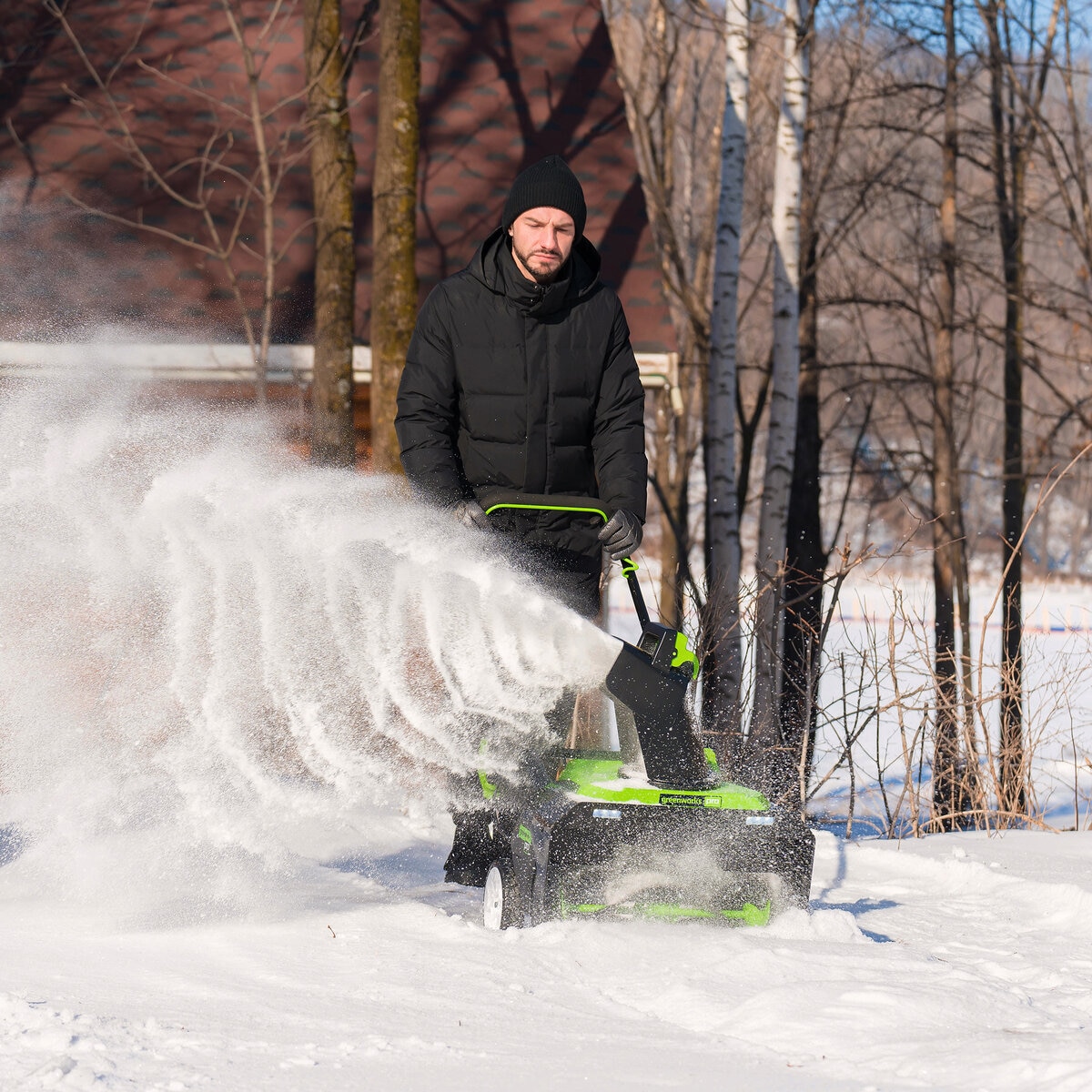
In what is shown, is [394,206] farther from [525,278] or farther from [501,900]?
[501,900]

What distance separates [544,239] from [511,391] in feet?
1.34

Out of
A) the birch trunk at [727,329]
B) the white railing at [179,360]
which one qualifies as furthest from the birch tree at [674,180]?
the white railing at [179,360]

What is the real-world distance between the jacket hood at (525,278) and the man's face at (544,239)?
1.2 inches

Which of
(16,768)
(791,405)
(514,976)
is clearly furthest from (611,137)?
(514,976)

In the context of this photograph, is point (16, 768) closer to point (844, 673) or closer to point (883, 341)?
point (844, 673)

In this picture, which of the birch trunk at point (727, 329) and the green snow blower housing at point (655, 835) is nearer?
the green snow blower housing at point (655, 835)

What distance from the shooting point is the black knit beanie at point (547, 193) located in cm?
338

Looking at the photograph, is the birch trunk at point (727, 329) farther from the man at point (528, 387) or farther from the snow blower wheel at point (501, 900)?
the snow blower wheel at point (501, 900)

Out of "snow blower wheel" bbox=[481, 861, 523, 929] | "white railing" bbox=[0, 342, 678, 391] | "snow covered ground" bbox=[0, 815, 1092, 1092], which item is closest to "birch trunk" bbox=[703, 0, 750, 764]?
"white railing" bbox=[0, 342, 678, 391]

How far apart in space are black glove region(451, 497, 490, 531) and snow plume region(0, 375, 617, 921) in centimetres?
3

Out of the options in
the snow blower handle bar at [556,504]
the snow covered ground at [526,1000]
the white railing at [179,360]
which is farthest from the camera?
the white railing at [179,360]

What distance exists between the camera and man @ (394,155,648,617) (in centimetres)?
342

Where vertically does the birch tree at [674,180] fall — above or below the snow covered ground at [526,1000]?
above

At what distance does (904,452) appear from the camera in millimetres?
12969
